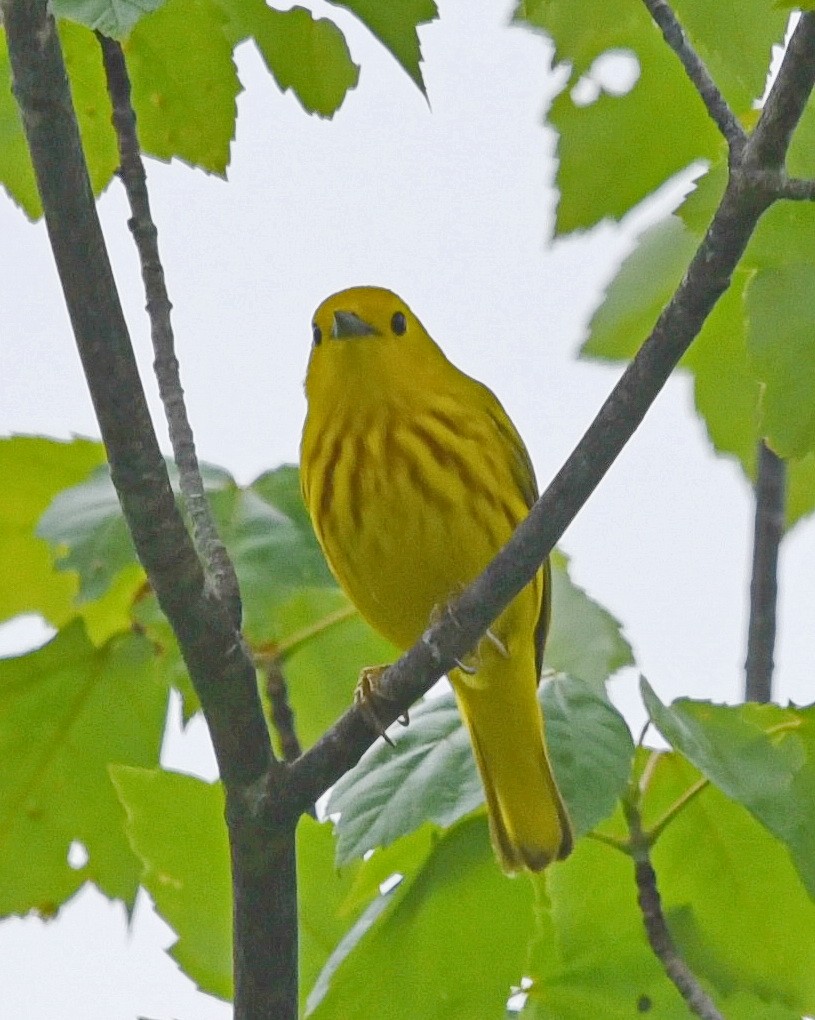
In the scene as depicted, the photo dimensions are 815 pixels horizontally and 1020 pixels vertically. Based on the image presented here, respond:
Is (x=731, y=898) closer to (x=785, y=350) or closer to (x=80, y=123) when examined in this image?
(x=785, y=350)

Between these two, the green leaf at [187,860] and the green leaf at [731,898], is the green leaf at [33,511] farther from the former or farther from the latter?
the green leaf at [731,898]

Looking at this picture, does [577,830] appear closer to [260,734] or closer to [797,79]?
[260,734]

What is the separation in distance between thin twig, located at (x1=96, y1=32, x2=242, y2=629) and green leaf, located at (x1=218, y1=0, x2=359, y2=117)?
0.13 m

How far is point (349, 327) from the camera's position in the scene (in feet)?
7.41

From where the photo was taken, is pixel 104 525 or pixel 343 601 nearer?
pixel 104 525

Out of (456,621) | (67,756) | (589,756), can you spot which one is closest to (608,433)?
(456,621)

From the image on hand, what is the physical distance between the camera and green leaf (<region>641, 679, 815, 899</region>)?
137cm

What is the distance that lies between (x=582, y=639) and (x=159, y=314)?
2.06 feet

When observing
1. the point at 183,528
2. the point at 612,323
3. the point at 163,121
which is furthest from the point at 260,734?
the point at 612,323

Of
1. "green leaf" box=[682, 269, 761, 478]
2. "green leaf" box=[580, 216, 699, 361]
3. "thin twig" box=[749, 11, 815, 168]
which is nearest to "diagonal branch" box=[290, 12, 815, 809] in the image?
"thin twig" box=[749, 11, 815, 168]

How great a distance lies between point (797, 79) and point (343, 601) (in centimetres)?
117

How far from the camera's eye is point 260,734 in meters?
1.42

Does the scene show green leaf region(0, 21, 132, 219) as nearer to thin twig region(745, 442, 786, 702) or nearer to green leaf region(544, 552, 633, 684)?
green leaf region(544, 552, 633, 684)

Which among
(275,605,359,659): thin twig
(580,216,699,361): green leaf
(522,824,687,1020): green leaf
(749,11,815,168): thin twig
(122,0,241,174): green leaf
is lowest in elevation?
(522,824,687,1020): green leaf
